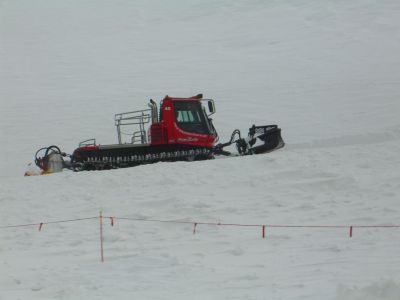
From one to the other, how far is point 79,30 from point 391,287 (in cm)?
4704

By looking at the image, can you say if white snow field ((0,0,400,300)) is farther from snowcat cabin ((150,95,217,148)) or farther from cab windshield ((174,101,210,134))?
cab windshield ((174,101,210,134))

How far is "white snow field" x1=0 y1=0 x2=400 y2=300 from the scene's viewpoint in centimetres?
764

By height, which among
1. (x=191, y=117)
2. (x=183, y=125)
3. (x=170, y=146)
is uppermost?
(x=191, y=117)

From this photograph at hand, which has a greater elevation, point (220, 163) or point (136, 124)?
point (136, 124)

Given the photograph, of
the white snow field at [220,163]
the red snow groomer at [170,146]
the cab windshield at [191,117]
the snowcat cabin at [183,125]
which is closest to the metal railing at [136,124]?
the red snow groomer at [170,146]

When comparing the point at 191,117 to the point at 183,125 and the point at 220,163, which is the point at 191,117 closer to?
the point at 183,125

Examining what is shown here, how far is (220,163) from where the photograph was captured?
14.2m

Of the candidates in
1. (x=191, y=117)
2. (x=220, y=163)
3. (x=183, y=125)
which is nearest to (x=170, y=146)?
(x=183, y=125)

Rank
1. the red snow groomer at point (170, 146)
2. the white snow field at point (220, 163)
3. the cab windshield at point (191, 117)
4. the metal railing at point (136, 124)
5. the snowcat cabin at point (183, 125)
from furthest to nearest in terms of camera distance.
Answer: the metal railing at point (136, 124), the cab windshield at point (191, 117), the snowcat cabin at point (183, 125), the red snow groomer at point (170, 146), the white snow field at point (220, 163)

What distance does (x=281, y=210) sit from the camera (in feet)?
36.1

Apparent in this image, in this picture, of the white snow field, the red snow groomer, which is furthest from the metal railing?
the white snow field

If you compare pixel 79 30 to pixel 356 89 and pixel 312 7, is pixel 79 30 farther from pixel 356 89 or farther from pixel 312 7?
pixel 356 89

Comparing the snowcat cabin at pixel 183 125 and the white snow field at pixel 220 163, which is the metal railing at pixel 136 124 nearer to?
the snowcat cabin at pixel 183 125

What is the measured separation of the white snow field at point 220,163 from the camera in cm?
764
